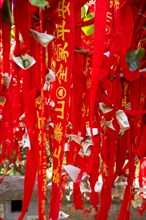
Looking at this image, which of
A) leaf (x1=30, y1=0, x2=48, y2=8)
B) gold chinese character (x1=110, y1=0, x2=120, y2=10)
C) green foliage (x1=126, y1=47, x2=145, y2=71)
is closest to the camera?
leaf (x1=30, y1=0, x2=48, y2=8)

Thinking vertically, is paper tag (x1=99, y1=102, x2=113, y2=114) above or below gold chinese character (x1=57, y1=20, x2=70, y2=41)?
below

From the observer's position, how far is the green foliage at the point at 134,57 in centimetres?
85

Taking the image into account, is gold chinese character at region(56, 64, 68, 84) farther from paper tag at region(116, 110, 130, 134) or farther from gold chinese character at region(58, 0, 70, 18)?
paper tag at region(116, 110, 130, 134)

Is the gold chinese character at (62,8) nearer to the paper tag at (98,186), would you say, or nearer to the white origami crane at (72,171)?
the white origami crane at (72,171)

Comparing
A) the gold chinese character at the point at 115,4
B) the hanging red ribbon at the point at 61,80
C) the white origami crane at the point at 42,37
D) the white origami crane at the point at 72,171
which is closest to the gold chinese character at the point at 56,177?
the hanging red ribbon at the point at 61,80

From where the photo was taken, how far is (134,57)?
0.85m

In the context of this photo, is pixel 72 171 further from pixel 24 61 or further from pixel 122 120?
pixel 24 61

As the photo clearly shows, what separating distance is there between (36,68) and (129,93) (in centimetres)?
38

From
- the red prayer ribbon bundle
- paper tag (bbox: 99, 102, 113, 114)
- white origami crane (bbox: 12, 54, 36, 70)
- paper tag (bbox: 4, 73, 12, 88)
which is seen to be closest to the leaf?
the red prayer ribbon bundle

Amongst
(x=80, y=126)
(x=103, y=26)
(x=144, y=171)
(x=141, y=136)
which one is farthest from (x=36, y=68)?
(x=144, y=171)

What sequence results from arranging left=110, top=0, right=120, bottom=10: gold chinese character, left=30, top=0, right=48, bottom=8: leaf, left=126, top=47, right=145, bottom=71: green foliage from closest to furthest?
left=30, top=0, right=48, bottom=8: leaf → left=110, top=0, right=120, bottom=10: gold chinese character → left=126, top=47, right=145, bottom=71: green foliage

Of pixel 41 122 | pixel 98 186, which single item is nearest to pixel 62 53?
pixel 41 122

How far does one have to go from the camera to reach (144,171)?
1196mm

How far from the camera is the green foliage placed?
0.85 meters
